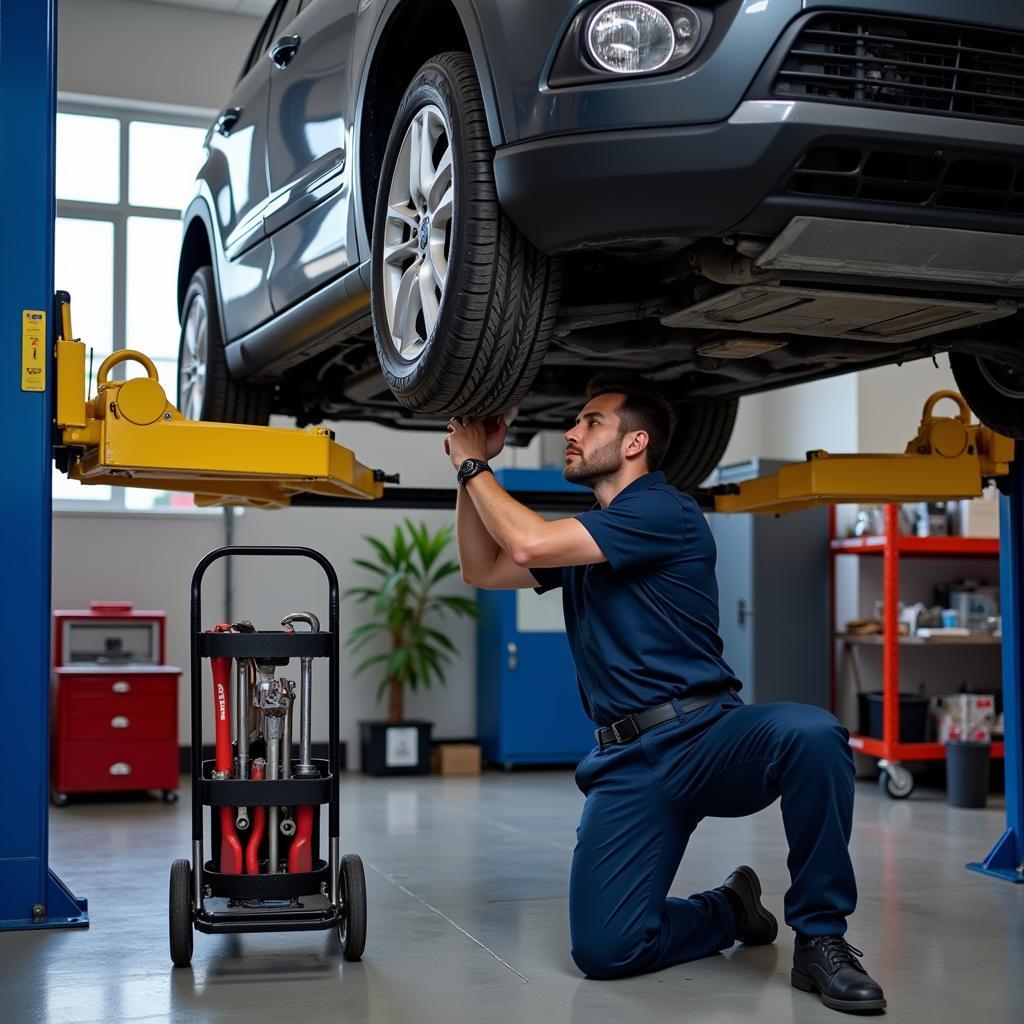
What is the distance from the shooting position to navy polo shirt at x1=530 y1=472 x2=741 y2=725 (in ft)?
9.50

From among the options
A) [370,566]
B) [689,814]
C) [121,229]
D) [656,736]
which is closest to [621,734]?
[656,736]

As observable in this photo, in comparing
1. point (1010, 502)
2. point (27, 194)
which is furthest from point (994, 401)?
point (27, 194)

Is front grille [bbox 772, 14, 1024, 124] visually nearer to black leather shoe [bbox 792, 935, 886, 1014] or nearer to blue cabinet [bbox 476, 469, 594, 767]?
black leather shoe [bbox 792, 935, 886, 1014]

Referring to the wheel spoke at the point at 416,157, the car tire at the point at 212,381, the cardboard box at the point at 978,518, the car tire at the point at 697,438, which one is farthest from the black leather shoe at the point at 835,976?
the cardboard box at the point at 978,518

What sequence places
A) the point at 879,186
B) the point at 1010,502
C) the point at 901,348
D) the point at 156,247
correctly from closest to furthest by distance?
the point at 879,186, the point at 901,348, the point at 1010,502, the point at 156,247

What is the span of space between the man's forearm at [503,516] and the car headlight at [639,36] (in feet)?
3.14

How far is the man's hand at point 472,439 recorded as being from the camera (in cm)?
294

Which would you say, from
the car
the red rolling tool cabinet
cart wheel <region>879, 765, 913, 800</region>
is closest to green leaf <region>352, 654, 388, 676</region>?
the red rolling tool cabinet

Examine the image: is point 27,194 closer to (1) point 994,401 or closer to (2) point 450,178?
(2) point 450,178

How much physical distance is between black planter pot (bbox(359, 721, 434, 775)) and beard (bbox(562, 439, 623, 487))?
485 cm

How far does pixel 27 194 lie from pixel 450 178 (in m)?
1.45

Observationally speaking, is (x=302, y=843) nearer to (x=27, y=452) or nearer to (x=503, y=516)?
(x=503, y=516)

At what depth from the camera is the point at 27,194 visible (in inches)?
135

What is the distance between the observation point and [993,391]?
3.58 m
